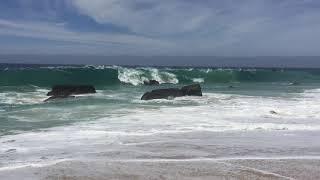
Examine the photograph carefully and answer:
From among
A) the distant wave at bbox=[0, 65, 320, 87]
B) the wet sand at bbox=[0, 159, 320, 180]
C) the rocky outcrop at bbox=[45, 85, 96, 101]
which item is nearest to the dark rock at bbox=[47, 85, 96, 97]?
the rocky outcrop at bbox=[45, 85, 96, 101]

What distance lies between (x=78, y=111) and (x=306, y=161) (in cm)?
1248

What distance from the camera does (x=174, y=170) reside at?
977cm

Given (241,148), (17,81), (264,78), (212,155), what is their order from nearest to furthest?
(212,155) → (241,148) → (17,81) → (264,78)

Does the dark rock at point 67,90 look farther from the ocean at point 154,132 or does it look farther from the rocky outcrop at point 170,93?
the rocky outcrop at point 170,93

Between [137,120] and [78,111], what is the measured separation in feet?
14.0

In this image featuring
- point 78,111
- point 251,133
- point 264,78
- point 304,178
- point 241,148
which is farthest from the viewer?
point 264,78

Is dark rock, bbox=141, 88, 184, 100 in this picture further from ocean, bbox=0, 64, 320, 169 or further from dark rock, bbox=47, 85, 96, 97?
dark rock, bbox=47, 85, 96, 97

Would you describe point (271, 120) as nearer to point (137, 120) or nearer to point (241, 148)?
point (137, 120)

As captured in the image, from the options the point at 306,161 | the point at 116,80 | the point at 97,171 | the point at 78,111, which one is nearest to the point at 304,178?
the point at 306,161

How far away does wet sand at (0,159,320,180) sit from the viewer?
30.5ft

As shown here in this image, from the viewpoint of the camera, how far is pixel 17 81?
158 feet

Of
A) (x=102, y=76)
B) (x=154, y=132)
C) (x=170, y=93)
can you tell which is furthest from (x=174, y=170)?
(x=102, y=76)

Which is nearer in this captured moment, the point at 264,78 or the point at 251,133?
the point at 251,133

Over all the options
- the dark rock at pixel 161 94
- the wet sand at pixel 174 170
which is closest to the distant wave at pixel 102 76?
the dark rock at pixel 161 94
